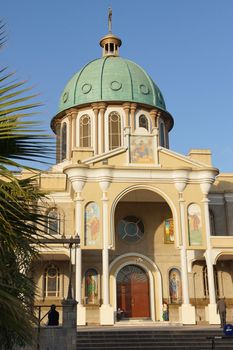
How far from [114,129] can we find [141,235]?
838cm

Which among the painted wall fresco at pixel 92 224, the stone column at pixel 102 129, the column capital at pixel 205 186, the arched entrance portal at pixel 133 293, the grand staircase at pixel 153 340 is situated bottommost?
the grand staircase at pixel 153 340

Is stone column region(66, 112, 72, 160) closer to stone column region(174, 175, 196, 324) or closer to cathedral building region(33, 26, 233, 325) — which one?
cathedral building region(33, 26, 233, 325)

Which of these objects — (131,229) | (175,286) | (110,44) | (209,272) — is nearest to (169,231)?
(131,229)

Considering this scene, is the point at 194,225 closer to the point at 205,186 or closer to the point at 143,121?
the point at 205,186

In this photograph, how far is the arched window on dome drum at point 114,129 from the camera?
3062cm

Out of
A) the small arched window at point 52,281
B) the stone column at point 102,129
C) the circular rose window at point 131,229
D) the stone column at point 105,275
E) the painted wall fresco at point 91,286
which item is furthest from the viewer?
the stone column at point 102,129

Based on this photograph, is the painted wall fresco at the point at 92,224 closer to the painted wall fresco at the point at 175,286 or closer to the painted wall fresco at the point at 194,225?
the painted wall fresco at the point at 194,225

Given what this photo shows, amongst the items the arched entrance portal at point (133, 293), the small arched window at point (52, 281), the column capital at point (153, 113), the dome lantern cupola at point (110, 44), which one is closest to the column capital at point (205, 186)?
the arched entrance portal at point (133, 293)

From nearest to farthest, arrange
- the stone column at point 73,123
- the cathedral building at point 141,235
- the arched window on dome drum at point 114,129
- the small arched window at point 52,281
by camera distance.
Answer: the cathedral building at point 141,235 < the small arched window at point 52,281 < the arched window on dome drum at point 114,129 < the stone column at point 73,123

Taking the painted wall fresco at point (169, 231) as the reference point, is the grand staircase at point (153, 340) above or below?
below

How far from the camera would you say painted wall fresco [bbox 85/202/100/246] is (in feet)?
73.0

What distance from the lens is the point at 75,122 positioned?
3167 cm

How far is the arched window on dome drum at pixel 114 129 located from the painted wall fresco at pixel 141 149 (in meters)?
6.25

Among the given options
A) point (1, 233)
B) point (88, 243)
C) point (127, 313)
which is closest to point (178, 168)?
point (88, 243)
